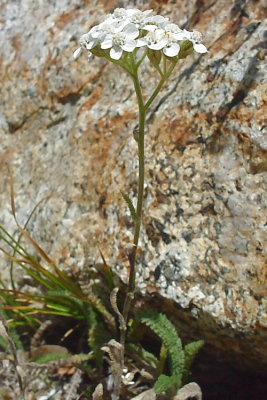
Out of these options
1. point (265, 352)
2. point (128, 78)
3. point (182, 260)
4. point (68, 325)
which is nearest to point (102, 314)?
point (68, 325)

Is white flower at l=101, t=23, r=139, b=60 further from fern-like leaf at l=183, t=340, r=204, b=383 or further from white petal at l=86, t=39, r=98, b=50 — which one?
fern-like leaf at l=183, t=340, r=204, b=383

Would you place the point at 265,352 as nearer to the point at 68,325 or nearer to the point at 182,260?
the point at 182,260

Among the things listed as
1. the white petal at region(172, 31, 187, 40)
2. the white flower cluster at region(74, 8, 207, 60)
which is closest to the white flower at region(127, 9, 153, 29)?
the white flower cluster at region(74, 8, 207, 60)

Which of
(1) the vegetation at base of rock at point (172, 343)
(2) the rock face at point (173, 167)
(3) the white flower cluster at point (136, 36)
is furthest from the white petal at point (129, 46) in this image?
(1) the vegetation at base of rock at point (172, 343)

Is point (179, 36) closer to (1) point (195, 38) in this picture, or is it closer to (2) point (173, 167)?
(1) point (195, 38)

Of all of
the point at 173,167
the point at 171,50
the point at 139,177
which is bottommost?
the point at 173,167

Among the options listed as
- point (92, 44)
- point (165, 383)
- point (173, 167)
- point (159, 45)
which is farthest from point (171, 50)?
point (165, 383)

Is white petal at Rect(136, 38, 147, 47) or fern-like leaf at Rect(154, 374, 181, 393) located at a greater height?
white petal at Rect(136, 38, 147, 47)

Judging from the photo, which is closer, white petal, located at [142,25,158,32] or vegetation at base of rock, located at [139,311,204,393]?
white petal, located at [142,25,158,32]
